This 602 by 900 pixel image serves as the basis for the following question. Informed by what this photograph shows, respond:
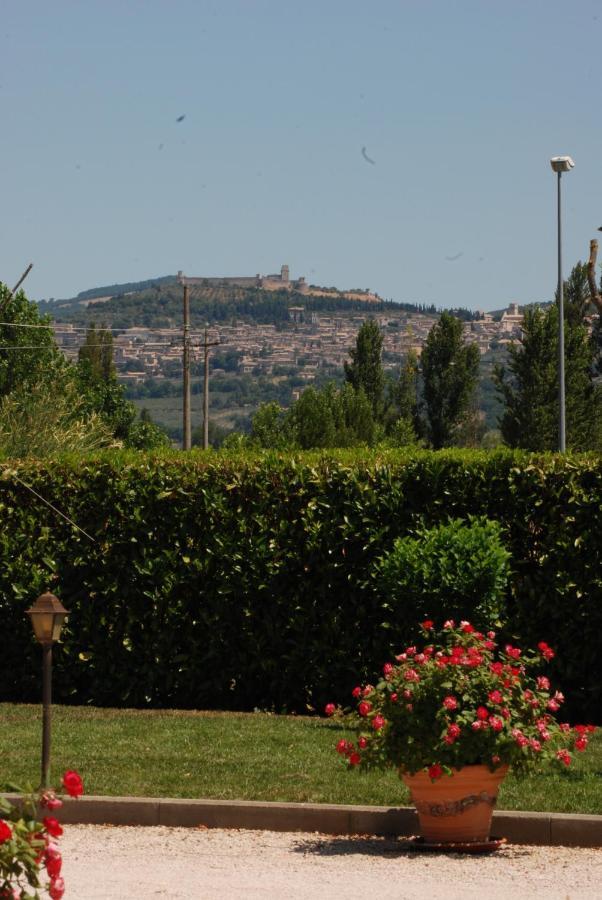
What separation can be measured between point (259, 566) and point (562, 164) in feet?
62.5

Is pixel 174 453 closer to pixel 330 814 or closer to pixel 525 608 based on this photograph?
pixel 525 608

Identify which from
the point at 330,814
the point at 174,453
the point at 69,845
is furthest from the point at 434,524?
the point at 69,845

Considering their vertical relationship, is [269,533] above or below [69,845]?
above

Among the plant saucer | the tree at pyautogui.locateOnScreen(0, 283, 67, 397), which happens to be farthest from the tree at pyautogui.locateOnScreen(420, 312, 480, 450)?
the plant saucer

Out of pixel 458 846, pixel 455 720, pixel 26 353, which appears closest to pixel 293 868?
pixel 458 846

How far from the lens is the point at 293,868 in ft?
28.3

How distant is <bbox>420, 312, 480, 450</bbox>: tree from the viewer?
6197cm

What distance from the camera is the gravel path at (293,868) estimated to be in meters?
7.98

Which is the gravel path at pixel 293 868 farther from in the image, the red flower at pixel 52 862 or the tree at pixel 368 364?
the tree at pixel 368 364

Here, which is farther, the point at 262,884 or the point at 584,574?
the point at 584,574

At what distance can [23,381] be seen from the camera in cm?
5228

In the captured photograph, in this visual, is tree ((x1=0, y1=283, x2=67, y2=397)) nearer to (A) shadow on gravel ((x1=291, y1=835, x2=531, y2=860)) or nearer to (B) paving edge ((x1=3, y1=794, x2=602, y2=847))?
(B) paving edge ((x1=3, y1=794, x2=602, y2=847))

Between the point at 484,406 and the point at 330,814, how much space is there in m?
158

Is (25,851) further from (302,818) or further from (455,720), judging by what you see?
(302,818)
